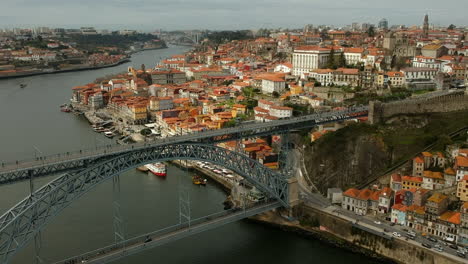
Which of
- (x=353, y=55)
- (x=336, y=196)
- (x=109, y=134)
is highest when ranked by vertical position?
(x=353, y=55)

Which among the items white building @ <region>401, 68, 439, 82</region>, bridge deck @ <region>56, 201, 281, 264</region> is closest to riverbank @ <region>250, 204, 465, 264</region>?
bridge deck @ <region>56, 201, 281, 264</region>

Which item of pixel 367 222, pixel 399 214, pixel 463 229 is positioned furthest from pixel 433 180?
pixel 367 222

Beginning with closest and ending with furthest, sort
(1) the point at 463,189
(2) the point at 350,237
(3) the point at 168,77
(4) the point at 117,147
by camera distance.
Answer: (4) the point at 117,147 → (2) the point at 350,237 → (1) the point at 463,189 → (3) the point at 168,77

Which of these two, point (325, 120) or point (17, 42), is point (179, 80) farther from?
point (17, 42)

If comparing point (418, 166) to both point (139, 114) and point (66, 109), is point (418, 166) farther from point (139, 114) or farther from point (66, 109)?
point (66, 109)

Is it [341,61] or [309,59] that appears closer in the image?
[341,61]

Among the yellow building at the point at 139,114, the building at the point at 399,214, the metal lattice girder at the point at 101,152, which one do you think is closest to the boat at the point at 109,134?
the yellow building at the point at 139,114

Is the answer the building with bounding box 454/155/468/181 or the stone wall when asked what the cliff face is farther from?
the building with bounding box 454/155/468/181
